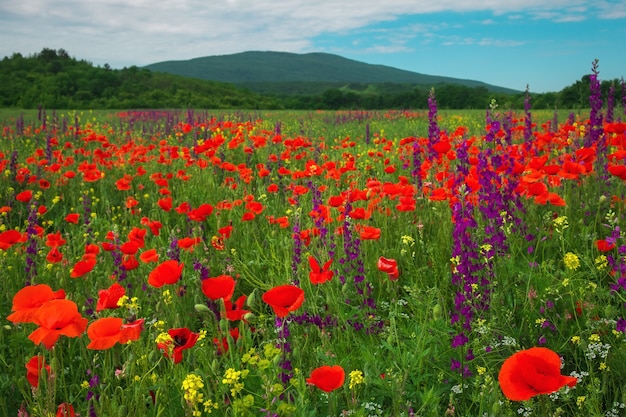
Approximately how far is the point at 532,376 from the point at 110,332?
1.09 metres

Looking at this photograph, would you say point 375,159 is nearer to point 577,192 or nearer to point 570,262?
point 577,192

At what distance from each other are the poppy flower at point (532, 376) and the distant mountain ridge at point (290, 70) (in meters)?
151

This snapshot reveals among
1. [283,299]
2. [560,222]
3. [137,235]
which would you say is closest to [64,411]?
[283,299]

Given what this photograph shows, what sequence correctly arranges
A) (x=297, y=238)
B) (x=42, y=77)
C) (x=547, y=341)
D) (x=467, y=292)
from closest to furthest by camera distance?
1. (x=467, y=292)
2. (x=547, y=341)
3. (x=297, y=238)
4. (x=42, y=77)

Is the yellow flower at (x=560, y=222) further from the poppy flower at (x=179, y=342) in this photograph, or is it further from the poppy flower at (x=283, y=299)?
the poppy flower at (x=179, y=342)

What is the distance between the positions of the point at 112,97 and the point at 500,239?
105 ft

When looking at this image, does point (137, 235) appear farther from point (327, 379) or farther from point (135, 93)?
point (135, 93)

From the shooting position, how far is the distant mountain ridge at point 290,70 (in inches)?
6122

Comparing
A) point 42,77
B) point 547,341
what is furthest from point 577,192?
point 42,77

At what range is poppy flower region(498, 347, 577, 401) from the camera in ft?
3.60

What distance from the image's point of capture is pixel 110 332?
4.84 feet

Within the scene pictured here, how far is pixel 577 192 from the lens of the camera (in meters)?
3.93

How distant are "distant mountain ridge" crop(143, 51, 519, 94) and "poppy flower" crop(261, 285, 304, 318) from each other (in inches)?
5921

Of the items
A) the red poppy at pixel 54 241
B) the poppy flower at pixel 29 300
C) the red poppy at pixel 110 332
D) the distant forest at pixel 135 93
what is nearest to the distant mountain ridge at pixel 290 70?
the distant forest at pixel 135 93
